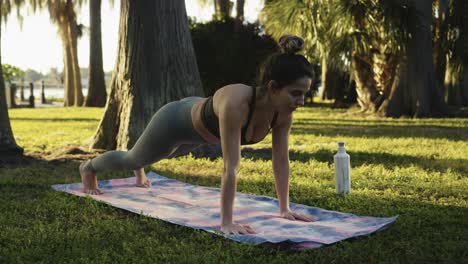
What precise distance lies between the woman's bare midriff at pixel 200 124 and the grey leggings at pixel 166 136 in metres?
0.04

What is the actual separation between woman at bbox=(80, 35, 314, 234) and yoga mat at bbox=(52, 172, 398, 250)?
162 millimetres

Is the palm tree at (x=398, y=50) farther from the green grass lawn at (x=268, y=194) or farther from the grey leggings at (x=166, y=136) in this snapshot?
the grey leggings at (x=166, y=136)

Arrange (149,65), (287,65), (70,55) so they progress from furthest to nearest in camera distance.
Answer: (70,55) < (149,65) < (287,65)

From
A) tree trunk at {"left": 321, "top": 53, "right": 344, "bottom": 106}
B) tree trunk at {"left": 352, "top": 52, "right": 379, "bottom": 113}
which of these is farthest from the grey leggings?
tree trunk at {"left": 321, "top": 53, "right": 344, "bottom": 106}

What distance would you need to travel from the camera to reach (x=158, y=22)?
7.54m

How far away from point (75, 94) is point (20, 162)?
1771cm

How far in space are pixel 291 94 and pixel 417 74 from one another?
34.1 ft

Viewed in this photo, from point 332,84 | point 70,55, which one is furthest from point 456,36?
point 70,55

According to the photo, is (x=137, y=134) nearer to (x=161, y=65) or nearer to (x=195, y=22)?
(x=161, y=65)

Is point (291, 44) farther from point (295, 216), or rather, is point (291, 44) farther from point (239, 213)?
point (239, 213)

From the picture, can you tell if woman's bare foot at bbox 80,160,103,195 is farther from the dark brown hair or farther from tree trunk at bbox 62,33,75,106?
tree trunk at bbox 62,33,75,106

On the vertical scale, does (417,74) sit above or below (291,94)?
above

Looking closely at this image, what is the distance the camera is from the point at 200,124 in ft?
12.9

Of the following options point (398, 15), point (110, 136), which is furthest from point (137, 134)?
point (398, 15)
